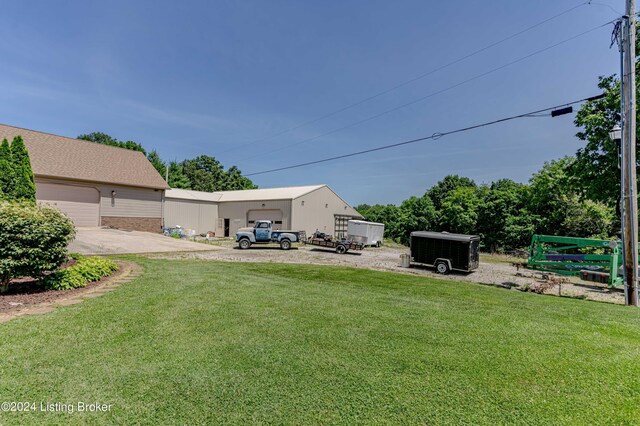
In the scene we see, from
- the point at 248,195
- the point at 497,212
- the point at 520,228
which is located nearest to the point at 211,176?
the point at 248,195

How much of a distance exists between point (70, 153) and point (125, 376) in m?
26.7

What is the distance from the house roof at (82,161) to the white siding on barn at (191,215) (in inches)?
207

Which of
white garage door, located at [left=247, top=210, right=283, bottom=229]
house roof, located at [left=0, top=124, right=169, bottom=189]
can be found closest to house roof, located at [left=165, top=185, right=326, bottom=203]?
white garage door, located at [left=247, top=210, right=283, bottom=229]

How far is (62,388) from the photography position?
2.86 m

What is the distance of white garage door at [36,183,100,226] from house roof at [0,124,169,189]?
0.88 m

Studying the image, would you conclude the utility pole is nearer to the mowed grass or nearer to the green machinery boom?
the green machinery boom

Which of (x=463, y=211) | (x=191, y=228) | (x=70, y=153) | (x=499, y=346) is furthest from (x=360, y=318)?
(x=463, y=211)

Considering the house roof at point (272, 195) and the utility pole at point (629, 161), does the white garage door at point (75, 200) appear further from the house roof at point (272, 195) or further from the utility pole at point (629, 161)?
the utility pole at point (629, 161)

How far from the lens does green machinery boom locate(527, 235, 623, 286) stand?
12219 millimetres

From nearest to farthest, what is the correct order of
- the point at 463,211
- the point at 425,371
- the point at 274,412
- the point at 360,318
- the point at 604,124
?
1. the point at 274,412
2. the point at 425,371
3. the point at 360,318
4. the point at 604,124
5. the point at 463,211

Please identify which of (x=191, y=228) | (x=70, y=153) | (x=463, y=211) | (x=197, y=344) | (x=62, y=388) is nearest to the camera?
(x=62, y=388)

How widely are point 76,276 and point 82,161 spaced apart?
20755 mm

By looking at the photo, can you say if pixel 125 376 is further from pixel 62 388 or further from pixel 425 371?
pixel 425 371

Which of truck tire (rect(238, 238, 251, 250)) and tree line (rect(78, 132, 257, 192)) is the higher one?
tree line (rect(78, 132, 257, 192))
